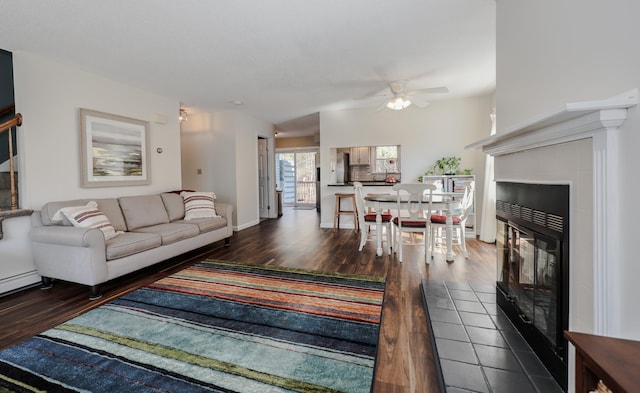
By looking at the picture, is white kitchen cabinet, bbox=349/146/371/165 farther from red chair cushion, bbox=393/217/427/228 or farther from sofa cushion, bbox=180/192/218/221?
sofa cushion, bbox=180/192/218/221

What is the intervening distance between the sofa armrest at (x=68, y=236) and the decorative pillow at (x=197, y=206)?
1.52 meters

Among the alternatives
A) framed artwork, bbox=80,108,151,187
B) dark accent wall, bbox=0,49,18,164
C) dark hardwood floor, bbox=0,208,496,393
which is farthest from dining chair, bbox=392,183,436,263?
dark accent wall, bbox=0,49,18,164

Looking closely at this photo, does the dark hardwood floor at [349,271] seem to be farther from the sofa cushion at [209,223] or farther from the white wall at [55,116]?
the white wall at [55,116]

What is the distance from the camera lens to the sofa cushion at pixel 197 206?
13.3 feet

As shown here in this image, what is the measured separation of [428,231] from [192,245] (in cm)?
299

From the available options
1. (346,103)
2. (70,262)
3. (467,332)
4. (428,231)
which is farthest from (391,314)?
(346,103)

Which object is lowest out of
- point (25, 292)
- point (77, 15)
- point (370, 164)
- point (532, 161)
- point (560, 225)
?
point (25, 292)

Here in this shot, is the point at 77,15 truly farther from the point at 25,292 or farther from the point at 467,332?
the point at 467,332

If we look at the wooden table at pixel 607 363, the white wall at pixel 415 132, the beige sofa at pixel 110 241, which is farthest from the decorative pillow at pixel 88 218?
the white wall at pixel 415 132

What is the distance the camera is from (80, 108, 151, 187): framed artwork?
3.30 m

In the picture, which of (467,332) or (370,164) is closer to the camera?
(467,332)

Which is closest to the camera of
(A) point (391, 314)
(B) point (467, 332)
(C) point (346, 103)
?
(B) point (467, 332)

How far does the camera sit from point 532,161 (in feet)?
4.83

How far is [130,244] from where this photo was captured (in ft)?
8.84
